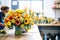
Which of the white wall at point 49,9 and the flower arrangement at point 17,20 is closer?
the flower arrangement at point 17,20

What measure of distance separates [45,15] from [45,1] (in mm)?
582

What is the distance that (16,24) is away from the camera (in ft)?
7.15

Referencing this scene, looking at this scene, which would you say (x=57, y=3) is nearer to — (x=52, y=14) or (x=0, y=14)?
(x=52, y=14)

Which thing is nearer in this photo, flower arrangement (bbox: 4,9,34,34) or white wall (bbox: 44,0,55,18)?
flower arrangement (bbox: 4,9,34,34)

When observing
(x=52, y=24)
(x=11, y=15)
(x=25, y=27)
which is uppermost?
(x=11, y=15)

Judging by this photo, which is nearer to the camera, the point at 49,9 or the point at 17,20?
the point at 17,20

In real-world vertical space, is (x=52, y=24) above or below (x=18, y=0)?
below

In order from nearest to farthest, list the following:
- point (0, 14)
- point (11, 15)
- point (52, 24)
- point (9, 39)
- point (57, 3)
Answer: point (9, 39)
point (11, 15)
point (0, 14)
point (52, 24)
point (57, 3)

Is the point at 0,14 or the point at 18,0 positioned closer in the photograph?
the point at 0,14

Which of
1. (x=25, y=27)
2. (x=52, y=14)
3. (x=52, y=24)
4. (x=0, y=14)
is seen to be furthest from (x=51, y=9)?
(x=25, y=27)

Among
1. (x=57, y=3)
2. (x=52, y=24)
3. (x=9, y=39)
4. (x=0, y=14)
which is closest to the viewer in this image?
(x=9, y=39)

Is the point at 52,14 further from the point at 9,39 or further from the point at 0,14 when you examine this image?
the point at 9,39

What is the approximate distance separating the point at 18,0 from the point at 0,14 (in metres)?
1.72

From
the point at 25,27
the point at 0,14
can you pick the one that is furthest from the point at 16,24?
the point at 0,14
